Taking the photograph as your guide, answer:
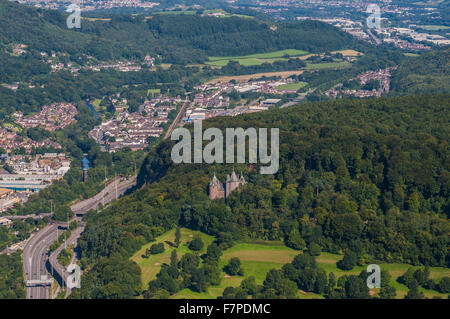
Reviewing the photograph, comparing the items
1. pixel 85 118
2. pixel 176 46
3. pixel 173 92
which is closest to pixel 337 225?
pixel 85 118

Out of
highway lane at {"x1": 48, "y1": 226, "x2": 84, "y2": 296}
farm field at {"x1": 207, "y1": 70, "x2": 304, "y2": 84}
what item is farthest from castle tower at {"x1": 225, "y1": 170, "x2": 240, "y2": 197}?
farm field at {"x1": 207, "y1": 70, "x2": 304, "y2": 84}

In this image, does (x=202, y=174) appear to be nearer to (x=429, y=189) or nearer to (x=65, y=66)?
(x=429, y=189)

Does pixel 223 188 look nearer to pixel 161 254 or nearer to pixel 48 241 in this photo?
pixel 161 254

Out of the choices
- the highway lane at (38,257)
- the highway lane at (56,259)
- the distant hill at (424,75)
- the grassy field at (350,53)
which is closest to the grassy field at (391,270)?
the highway lane at (56,259)

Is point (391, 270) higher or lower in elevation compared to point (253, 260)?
higher

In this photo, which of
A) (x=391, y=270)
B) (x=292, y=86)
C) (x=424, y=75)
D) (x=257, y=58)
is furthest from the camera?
(x=257, y=58)

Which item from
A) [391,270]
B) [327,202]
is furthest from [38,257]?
[391,270]

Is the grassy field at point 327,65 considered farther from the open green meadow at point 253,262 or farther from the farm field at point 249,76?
the open green meadow at point 253,262
